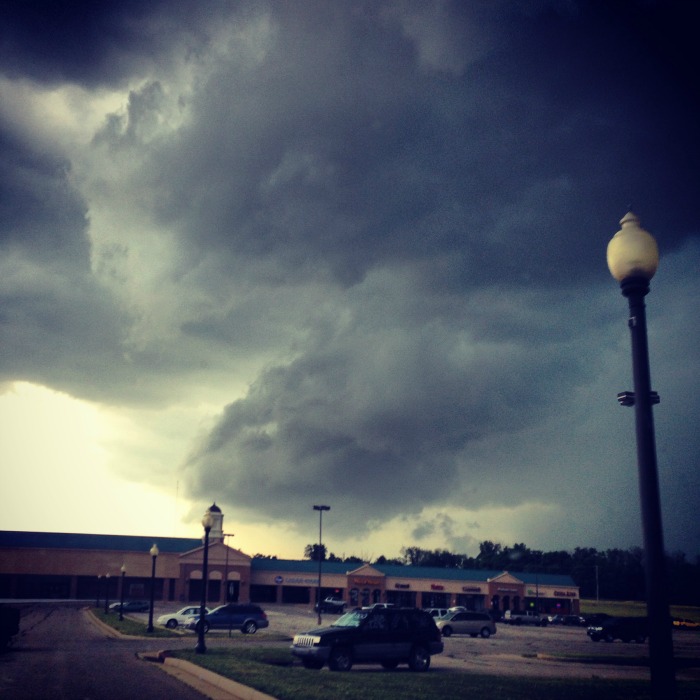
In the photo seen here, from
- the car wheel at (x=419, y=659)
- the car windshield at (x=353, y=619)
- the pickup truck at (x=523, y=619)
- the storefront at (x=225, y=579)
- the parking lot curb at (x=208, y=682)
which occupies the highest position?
the car windshield at (x=353, y=619)

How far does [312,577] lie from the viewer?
94625 millimetres

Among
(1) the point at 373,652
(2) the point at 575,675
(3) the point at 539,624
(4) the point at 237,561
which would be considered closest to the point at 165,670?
(1) the point at 373,652

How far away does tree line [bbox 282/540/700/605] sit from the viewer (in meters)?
132

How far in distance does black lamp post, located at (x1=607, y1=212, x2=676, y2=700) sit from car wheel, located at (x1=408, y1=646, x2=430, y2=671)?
57.9 ft

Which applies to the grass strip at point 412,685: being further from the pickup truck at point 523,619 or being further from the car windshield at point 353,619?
the pickup truck at point 523,619

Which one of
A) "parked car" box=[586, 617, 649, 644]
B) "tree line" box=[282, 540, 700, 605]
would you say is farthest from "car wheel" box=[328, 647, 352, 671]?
"tree line" box=[282, 540, 700, 605]

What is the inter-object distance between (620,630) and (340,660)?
30.6 metres

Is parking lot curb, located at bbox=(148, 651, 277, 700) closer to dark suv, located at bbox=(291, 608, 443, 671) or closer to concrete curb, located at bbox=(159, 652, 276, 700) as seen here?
concrete curb, located at bbox=(159, 652, 276, 700)

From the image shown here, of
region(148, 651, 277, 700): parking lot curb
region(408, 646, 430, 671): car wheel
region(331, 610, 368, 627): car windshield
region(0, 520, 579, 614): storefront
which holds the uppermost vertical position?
region(331, 610, 368, 627): car windshield

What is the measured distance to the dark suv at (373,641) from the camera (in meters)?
21.3

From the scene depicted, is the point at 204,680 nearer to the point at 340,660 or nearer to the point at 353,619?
the point at 340,660

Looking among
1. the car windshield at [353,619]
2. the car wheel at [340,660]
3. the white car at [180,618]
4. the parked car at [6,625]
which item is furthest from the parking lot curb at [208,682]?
the white car at [180,618]

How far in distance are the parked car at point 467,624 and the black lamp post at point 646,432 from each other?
1727 inches

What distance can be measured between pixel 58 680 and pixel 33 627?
85.6ft
